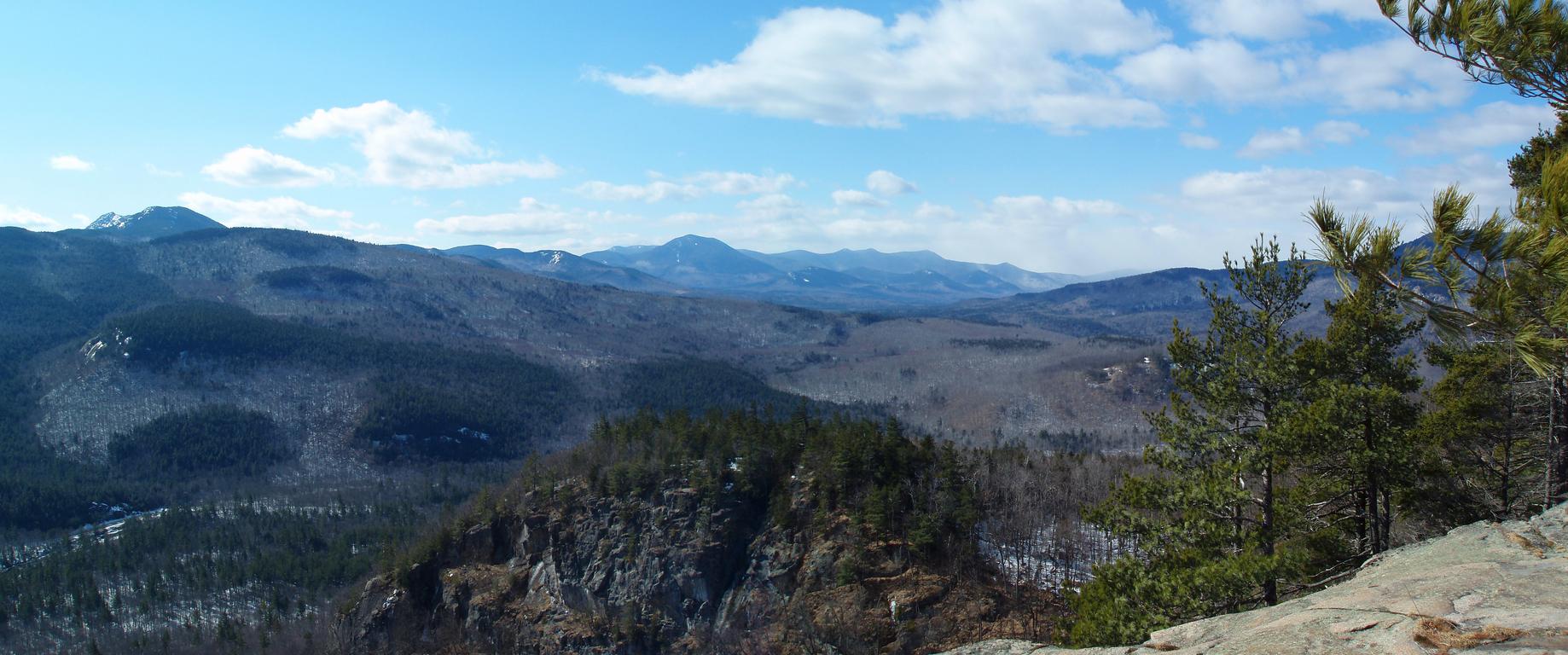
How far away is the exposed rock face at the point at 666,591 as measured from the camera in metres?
45.7

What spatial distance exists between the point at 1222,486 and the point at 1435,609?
23.0 ft

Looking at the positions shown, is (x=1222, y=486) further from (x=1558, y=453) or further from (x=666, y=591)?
(x=666, y=591)

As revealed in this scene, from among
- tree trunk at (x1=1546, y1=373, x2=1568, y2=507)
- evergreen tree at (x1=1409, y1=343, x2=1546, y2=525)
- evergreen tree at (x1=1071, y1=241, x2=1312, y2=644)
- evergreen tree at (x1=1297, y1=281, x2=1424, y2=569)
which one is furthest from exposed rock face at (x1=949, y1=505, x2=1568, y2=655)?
evergreen tree at (x1=1409, y1=343, x2=1546, y2=525)

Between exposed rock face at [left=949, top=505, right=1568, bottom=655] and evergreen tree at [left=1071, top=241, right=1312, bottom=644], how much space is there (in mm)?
2733

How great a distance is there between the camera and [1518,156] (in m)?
20.1

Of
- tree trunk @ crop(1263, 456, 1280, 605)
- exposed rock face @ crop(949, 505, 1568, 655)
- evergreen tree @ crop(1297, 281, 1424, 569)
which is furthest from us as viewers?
tree trunk @ crop(1263, 456, 1280, 605)

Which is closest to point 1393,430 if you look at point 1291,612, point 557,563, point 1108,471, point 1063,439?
point 1291,612

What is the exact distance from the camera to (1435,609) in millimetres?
11758

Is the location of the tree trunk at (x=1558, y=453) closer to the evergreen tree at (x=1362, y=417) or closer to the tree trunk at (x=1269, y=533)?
the evergreen tree at (x=1362, y=417)

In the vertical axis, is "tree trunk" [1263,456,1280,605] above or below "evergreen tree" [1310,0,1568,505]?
below

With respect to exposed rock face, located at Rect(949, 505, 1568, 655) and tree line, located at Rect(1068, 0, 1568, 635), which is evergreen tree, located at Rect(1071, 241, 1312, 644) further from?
exposed rock face, located at Rect(949, 505, 1568, 655)

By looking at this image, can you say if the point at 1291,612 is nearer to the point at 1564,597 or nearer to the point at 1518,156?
the point at 1564,597

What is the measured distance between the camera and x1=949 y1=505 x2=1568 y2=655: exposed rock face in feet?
34.6

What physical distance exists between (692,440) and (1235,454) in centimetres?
5710
